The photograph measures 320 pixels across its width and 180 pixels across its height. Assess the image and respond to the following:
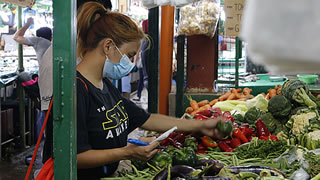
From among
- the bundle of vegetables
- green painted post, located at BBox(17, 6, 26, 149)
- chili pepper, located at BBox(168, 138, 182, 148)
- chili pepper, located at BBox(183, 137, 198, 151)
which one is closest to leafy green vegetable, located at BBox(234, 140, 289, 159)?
chili pepper, located at BBox(183, 137, 198, 151)

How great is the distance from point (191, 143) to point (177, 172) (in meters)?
0.98

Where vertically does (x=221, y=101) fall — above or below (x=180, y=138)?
above

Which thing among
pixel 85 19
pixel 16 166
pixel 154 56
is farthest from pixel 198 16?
pixel 16 166

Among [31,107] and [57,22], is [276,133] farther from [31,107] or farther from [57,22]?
[31,107]

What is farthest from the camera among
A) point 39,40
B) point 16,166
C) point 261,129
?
point 39,40

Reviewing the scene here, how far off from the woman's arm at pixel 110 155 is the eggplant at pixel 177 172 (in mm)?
161

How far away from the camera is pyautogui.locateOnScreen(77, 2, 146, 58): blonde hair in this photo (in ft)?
9.04

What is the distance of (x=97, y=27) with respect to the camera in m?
2.77

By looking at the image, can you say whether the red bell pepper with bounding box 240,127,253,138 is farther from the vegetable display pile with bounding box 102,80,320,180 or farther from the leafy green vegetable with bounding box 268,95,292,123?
the leafy green vegetable with bounding box 268,95,292,123

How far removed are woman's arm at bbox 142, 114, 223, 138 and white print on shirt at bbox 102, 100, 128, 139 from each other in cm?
43

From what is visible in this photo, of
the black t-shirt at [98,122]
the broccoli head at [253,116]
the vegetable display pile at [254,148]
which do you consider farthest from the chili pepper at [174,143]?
the broccoli head at [253,116]

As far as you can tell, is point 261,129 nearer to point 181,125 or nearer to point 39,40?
point 181,125

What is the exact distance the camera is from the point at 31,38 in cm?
682

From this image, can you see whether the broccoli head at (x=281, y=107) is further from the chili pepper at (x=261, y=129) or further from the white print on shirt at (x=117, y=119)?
the white print on shirt at (x=117, y=119)
